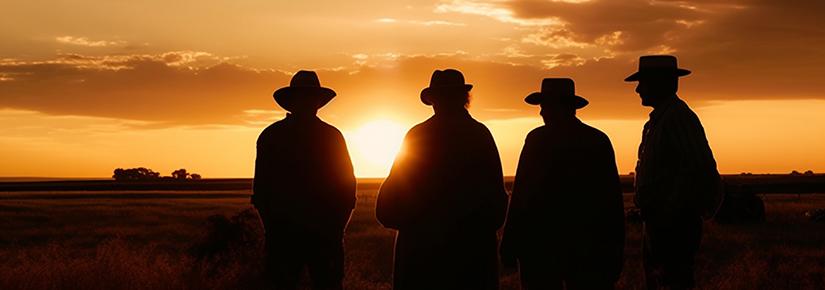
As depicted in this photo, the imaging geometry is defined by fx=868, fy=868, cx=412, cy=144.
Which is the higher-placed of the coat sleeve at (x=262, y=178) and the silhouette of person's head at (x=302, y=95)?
the silhouette of person's head at (x=302, y=95)

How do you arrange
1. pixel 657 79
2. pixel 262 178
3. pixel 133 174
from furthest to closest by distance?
pixel 133 174 < pixel 262 178 < pixel 657 79

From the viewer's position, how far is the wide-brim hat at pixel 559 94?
6631 millimetres

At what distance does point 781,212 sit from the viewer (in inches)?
1129

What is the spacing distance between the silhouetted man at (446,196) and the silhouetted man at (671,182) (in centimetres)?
178

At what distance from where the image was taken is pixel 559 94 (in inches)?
262

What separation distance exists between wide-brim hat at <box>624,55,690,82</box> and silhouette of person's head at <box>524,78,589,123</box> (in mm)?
1023

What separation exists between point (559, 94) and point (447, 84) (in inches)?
46.2

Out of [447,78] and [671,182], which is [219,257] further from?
[447,78]

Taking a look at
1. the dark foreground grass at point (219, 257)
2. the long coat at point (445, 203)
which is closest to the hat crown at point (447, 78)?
the long coat at point (445, 203)

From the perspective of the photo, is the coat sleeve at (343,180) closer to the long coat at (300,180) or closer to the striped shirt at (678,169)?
the long coat at (300,180)

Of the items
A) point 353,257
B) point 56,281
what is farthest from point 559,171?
point 353,257

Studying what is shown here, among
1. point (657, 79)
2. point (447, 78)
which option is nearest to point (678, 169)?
point (657, 79)

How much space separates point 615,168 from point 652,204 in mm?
871

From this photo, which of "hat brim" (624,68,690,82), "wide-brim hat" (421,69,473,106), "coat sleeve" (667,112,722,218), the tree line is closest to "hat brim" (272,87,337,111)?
"wide-brim hat" (421,69,473,106)
